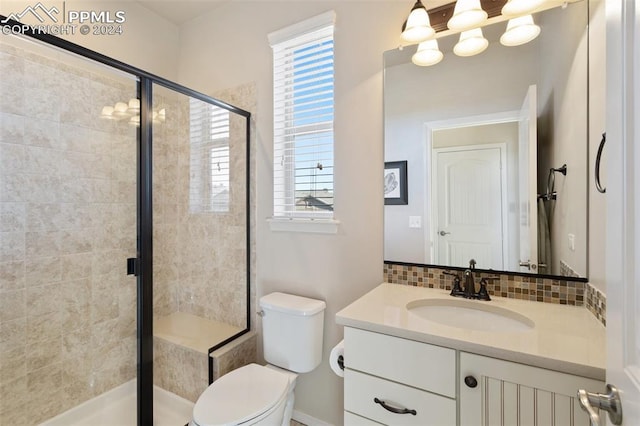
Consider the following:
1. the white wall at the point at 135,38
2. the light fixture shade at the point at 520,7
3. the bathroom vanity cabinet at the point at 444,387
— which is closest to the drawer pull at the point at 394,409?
the bathroom vanity cabinet at the point at 444,387

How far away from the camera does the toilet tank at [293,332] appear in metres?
1.60

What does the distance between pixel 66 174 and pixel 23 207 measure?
0.27 m

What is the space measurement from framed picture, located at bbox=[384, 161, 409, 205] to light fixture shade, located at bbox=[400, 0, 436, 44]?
1.91 feet

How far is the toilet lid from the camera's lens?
4.02 ft

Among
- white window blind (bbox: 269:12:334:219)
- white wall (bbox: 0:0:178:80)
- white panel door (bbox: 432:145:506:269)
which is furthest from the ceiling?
white panel door (bbox: 432:145:506:269)

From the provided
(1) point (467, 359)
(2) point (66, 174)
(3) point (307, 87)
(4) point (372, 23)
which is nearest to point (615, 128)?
(1) point (467, 359)

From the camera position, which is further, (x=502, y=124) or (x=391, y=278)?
(x=391, y=278)

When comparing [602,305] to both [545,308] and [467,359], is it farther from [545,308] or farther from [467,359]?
[467,359]

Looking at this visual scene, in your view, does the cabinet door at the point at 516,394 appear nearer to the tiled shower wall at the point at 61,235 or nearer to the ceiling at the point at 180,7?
the tiled shower wall at the point at 61,235

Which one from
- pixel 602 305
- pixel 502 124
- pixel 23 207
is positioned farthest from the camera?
pixel 23 207

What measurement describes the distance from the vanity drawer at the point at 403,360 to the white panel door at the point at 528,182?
0.66 m

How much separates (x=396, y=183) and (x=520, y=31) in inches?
32.1

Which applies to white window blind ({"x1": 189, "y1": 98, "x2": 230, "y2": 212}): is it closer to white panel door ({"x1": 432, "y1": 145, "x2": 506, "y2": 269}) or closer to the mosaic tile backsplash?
the mosaic tile backsplash

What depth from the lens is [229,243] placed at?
2.09m
